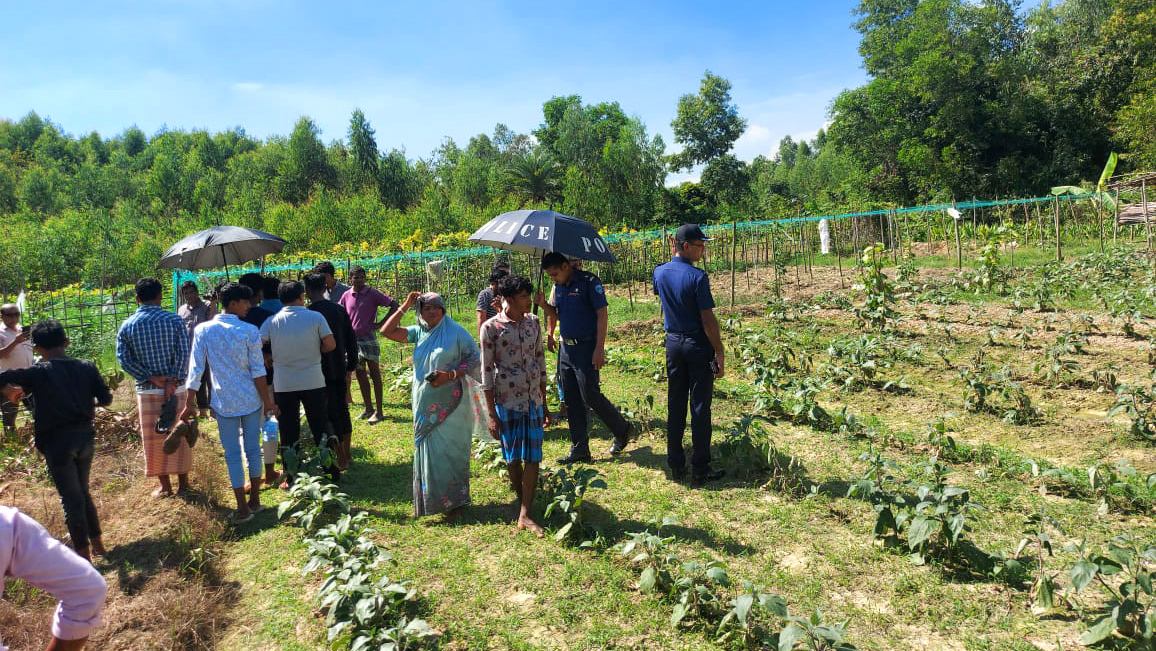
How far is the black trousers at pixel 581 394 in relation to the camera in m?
5.09

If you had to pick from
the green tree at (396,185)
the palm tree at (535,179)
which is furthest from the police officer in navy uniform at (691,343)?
the green tree at (396,185)

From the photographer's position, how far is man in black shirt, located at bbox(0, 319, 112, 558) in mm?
3805

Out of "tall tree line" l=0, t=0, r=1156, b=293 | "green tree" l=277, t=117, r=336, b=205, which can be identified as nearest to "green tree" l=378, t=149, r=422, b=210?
"tall tree line" l=0, t=0, r=1156, b=293

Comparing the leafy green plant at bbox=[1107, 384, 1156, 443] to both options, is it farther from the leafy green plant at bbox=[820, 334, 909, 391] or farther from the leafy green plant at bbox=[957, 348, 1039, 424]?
the leafy green plant at bbox=[820, 334, 909, 391]

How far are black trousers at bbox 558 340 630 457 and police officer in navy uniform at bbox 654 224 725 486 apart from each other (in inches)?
24.8

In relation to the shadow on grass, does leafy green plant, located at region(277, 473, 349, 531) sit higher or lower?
higher

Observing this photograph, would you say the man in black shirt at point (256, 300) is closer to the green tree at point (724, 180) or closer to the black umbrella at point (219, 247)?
the black umbrella at point (219, 247)

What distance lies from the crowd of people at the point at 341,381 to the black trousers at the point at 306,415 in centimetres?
1

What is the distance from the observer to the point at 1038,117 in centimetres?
2917

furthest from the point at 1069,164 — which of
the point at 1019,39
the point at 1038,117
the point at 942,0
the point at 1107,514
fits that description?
the point at 1107,514

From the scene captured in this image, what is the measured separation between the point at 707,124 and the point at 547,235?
34549mm

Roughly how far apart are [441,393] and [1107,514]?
13.4ft

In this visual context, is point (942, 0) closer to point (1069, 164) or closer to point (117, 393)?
point (1069, 164)

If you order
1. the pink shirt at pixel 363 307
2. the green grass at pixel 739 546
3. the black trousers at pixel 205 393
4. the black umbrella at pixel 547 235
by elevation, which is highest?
the black umbrella at pixel 547 235
